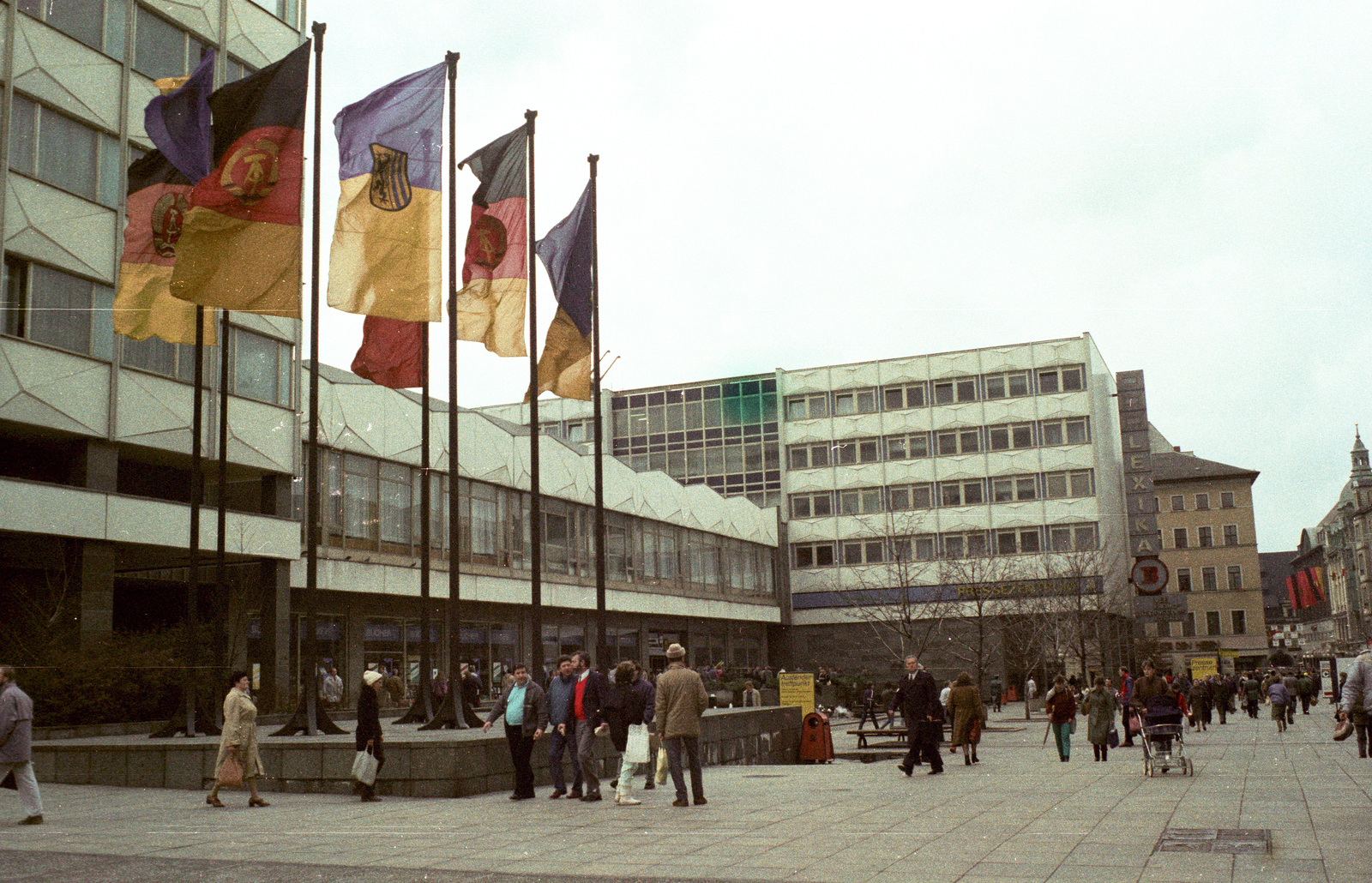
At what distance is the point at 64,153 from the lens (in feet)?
94.0

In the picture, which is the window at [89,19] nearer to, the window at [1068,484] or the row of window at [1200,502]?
the window at [1068,484]

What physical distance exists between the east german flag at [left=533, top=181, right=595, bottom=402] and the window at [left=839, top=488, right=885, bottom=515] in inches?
1957

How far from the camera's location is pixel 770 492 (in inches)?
2832

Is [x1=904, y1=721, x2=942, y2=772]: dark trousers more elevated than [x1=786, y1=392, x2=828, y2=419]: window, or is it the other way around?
[x1=786, y1=392, x2=828, y2=419]: window

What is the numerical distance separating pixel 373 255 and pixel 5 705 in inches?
325

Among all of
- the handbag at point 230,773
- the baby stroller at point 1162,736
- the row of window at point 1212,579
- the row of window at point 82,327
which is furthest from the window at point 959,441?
the handbag at point 230,773

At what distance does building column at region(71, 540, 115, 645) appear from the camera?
27453mm

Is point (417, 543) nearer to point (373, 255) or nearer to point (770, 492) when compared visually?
point (373, 255)

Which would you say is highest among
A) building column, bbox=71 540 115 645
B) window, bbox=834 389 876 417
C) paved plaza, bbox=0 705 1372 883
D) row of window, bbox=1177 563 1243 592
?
window, bbox=834 389 876 417

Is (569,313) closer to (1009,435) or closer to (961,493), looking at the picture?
(961,493)

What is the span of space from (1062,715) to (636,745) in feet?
34.3

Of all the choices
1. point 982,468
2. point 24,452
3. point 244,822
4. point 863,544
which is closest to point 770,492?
point 863,544

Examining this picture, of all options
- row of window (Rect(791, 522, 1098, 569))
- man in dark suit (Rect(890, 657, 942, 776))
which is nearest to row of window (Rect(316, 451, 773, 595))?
row of window (Rect(791, 522, 1098, 569))

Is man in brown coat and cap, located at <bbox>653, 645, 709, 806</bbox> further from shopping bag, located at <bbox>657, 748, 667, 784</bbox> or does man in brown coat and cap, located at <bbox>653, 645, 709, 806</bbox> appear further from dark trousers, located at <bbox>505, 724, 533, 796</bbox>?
dark trousers, located at <bbox>505, 724, 533, 796</bbox>
